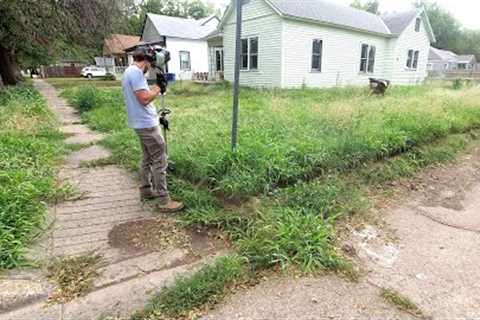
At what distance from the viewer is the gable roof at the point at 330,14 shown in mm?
13039

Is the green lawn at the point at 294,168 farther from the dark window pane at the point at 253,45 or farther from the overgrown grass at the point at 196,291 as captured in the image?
the dark window pane at the point at 253,45

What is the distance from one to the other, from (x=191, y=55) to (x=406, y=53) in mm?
14726

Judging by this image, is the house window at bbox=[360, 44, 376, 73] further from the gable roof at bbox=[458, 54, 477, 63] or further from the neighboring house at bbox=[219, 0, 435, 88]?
the gable roof at bbox=[458, 54, 477, 63]

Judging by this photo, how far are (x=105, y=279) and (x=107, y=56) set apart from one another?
41.6 metres

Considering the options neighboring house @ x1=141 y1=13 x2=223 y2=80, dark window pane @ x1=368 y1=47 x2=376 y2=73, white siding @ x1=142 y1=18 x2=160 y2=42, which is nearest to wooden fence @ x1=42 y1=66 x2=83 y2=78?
white siding @ x1=142 y1=18 x2=160 y2=42

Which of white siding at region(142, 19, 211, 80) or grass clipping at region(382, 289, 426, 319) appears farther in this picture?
white siding at region(142, 19, 211, 80)

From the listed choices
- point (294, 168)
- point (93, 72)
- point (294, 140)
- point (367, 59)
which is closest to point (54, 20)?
point (294, 140)

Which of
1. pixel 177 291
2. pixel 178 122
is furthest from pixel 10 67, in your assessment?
pixel 177 291

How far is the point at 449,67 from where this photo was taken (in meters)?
48.1

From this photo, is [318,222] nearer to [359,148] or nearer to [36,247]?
[359,148]

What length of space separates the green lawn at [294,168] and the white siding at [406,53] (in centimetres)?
1257

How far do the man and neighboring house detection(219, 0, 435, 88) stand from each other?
1049 cm

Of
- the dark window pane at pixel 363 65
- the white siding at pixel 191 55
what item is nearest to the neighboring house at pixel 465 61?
the dark window pane at pixel 363 65

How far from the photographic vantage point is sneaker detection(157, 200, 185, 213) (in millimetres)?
3367
